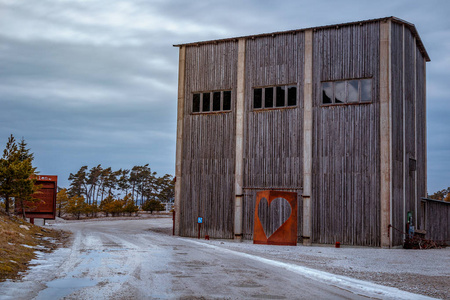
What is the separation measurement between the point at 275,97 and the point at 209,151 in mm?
5296

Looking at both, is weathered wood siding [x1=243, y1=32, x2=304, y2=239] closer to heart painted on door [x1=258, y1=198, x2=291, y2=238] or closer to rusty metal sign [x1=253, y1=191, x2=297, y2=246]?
heart painted on door [x1=258, y1=198, x2=291, y2=238]

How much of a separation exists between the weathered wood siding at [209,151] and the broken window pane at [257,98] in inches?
53.2

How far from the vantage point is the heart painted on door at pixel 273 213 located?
2636 centimetres

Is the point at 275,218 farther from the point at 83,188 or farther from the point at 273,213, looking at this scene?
the point at 83,188

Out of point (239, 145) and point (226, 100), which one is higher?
point (226, 100)

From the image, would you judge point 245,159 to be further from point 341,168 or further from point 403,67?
point 403,67

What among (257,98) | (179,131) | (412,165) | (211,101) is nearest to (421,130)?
(412,165)

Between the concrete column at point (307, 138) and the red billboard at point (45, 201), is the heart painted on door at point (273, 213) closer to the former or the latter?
the concrete column at point (307, 138)

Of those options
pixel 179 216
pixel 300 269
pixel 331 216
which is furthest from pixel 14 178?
pixel 300 269

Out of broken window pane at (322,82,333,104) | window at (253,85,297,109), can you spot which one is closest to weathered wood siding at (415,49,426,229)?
broken window pane at (322,82,333,104)

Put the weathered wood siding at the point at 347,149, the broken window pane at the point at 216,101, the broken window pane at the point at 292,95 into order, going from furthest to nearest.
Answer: the broken window pane at the point at 216,101
the broken window pane at the point at 292,95
the weathered wood siding at the point at 347,149

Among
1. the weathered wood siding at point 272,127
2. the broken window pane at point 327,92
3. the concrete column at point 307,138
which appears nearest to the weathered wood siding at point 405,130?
the broken window pane at point 327,92

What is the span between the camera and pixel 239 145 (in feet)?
93.7

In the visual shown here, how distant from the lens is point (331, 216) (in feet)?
84.9
